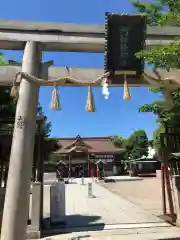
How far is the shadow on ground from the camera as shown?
816 centimetres

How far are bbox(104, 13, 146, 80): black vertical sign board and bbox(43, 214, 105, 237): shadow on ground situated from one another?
4882 millimetres

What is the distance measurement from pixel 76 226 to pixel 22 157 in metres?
4.54

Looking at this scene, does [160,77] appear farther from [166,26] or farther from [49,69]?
[49,69]

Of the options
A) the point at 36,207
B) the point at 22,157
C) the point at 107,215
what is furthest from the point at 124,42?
the point at 107,215

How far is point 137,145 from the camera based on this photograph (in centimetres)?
3969

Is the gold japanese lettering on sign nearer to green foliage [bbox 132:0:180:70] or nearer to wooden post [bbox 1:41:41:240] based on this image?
green foliage [bbox 132:0:180:70]

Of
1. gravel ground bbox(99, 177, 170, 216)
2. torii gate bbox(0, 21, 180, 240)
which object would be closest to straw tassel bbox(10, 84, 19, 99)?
torii gate bbox(0, 21, 180, 240)

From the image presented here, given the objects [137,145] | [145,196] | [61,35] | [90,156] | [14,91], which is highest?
[137,145]

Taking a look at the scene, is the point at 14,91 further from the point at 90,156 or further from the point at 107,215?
the point at 90,156

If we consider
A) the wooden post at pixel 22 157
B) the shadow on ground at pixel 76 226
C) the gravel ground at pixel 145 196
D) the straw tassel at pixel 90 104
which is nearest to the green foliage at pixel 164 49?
the straw tassel at pixel 90 104

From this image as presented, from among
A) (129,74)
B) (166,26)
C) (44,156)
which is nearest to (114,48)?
(129,74)

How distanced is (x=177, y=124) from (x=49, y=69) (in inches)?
177

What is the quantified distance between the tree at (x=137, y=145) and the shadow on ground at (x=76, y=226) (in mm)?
28996

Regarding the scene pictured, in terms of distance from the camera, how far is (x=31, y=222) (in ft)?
25.3
